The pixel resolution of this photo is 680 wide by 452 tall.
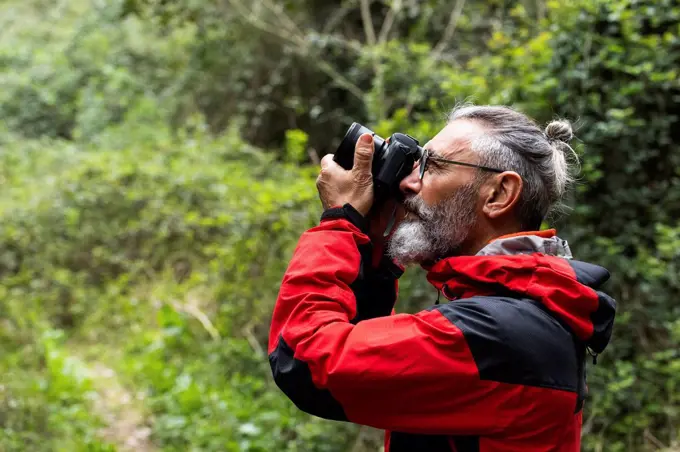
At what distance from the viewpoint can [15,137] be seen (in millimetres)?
12836

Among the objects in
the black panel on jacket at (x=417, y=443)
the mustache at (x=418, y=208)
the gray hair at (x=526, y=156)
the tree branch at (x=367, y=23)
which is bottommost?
the tree branch at (x=367, y=23)

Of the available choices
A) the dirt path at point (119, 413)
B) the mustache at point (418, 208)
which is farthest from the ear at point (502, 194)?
the dirt path at point (119, 413)

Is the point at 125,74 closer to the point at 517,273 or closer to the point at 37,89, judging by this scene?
the point at 37,89

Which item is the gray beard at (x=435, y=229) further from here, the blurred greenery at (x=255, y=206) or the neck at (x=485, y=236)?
the blurred greenery at (x=255, y=206)

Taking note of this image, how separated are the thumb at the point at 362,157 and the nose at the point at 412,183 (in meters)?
0.10

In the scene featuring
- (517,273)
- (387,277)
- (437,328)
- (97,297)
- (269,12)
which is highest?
(517,273)

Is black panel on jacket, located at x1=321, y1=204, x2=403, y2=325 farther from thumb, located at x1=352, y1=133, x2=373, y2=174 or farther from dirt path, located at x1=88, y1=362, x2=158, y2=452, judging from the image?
dirt path, located at x1=88, y1=362, x2=158, y2=452

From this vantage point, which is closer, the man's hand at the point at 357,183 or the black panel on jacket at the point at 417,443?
the black panel on jacket at the point at 417,443

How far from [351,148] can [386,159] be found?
9 centimetres

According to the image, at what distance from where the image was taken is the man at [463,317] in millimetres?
1345

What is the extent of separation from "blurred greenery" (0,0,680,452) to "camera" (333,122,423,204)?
0.56m

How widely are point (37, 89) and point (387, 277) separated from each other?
14.1 m

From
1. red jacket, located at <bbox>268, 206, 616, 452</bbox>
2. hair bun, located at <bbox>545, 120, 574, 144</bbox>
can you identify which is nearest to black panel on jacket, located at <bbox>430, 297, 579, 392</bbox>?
red jacket, located at <bbox>268, 206, 616, 452</bbox>

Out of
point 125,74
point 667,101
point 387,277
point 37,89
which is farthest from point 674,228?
point 37,89
